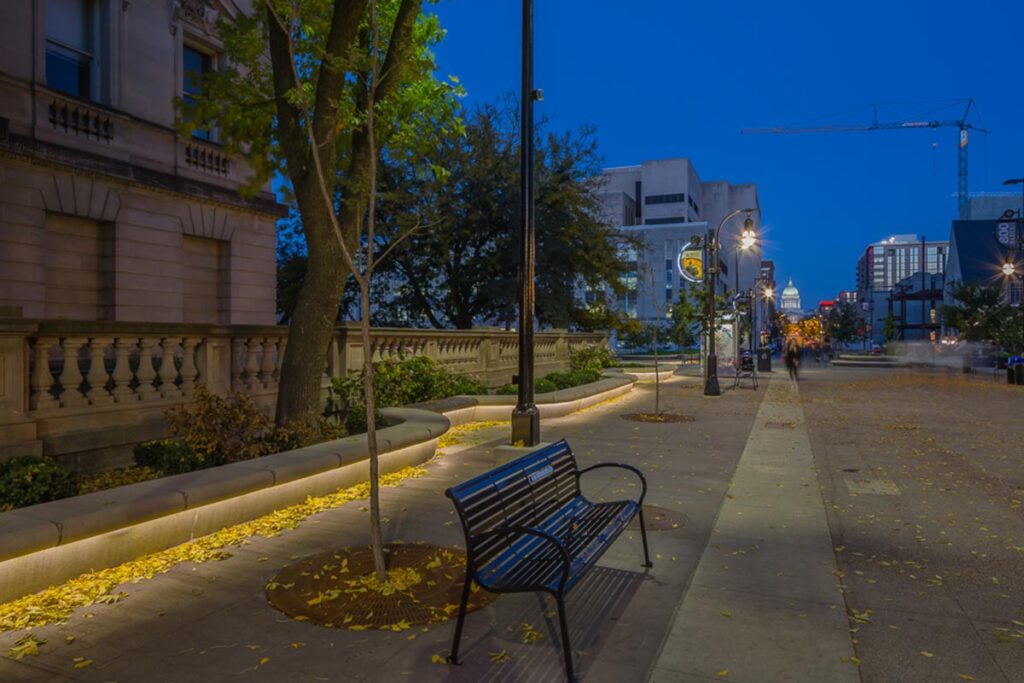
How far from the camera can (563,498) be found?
5.34 meters

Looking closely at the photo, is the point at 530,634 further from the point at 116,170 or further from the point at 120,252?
the point at 116,170

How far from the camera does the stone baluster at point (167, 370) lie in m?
7.86

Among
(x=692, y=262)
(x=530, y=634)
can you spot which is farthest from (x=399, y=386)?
(x=692, y=262)

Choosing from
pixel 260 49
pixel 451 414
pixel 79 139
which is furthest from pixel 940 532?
pixel 79 139

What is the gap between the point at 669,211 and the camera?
397 feet

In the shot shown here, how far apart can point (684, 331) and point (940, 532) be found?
35.3m

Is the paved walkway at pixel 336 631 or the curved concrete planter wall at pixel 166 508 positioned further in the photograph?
the curved concrete planter wall at pixel 166 508

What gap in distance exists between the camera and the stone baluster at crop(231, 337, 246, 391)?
8.91m

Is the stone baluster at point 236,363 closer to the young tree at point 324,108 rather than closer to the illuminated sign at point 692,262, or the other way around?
the young tree at point 324,108

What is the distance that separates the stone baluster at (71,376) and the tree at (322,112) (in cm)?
211

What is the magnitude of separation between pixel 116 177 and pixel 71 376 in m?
7.35

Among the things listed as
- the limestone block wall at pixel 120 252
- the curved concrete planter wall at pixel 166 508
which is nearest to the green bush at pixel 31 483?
the curved concrete planter wall at pixel 166 508

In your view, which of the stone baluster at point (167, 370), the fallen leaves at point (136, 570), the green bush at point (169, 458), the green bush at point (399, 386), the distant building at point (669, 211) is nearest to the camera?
the fallen leaves at point (136, 570)

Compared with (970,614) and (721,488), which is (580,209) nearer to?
(721,488)
